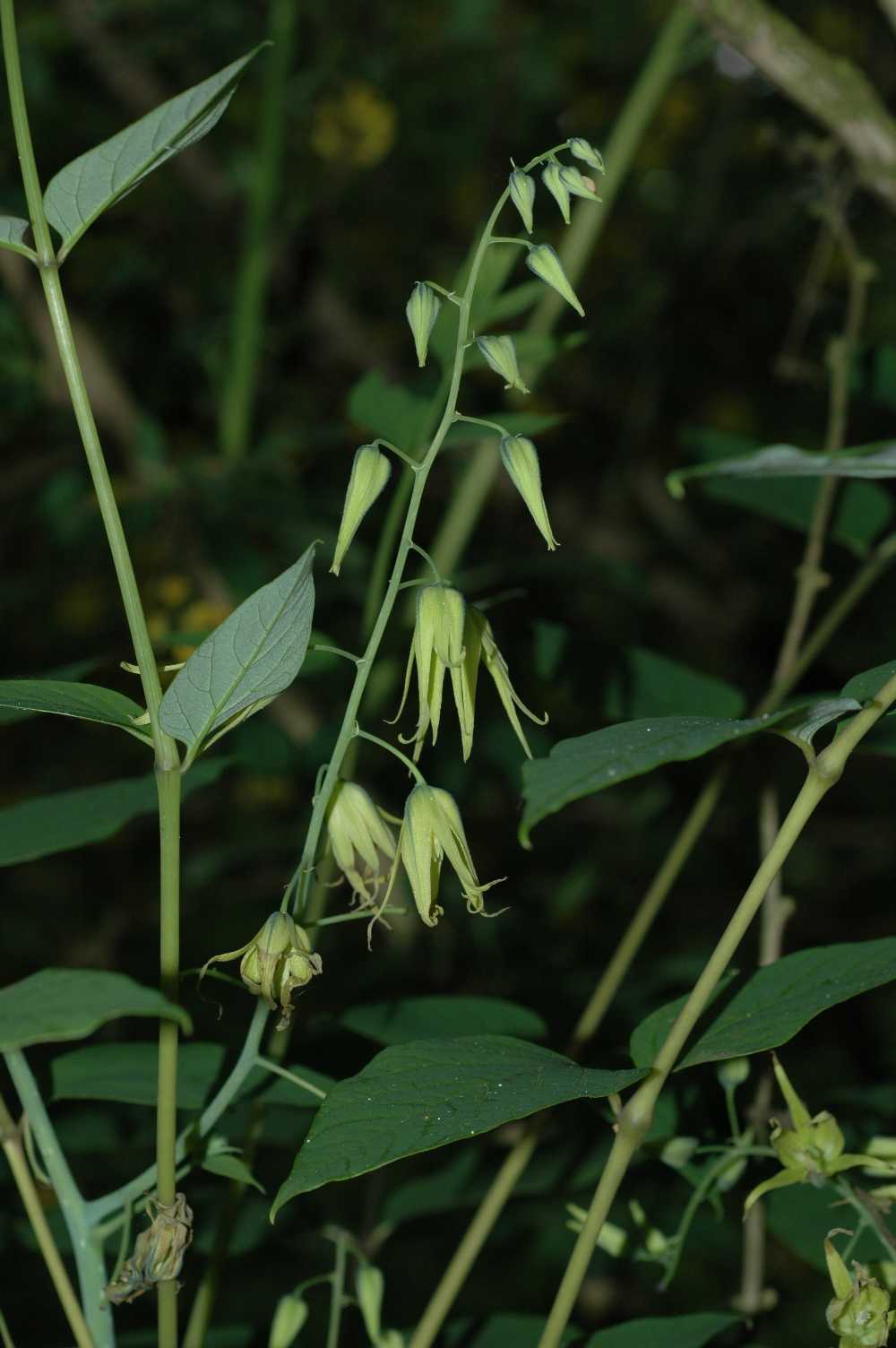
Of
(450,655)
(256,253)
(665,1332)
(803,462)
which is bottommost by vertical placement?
(665,1332)

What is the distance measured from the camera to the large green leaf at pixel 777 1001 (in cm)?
49

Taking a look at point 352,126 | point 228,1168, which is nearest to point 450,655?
point 228,1168

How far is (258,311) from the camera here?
1.94 m

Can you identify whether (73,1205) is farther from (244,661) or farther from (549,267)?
(549,267)

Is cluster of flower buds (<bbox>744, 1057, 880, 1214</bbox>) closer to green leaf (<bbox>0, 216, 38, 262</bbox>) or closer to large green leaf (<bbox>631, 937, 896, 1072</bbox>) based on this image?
large green leaf (<bbox>631, 937, 896, 1072</bbox>)

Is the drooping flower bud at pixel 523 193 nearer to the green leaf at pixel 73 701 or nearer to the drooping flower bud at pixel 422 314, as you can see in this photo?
the drooping flower bud at pixel 422 314

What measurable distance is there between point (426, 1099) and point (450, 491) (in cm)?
208

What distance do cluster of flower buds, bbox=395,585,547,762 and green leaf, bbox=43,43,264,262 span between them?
20 cm

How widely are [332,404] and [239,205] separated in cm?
50

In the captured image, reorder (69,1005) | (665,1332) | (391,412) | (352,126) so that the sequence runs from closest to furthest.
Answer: (69,1005) → (665,1332) → (391,412) → (352,126)

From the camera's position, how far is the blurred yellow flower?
7.93ft

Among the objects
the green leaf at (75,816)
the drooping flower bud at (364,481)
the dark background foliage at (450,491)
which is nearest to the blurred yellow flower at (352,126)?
the dark background foliage at (450,491)

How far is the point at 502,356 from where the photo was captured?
0.53 meters

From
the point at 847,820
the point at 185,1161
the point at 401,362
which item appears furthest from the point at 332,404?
the point at 185,1161
